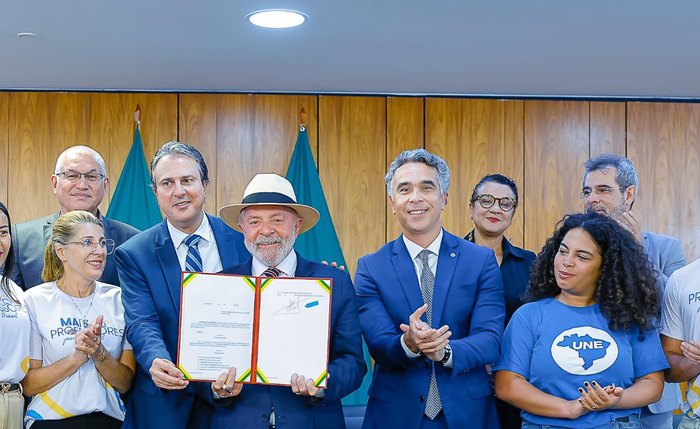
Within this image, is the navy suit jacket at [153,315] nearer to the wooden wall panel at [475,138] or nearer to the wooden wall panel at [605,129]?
the wooden wall panel at [475,138]

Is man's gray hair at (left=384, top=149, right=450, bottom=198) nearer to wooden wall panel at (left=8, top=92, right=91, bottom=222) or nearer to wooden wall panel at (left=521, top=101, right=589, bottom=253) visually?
wooden wall panel at (left=521, top=101, right=589, bottom=253)

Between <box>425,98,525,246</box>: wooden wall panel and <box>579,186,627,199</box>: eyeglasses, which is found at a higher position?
<box>425,98,525,246</box>: wooden wall panel

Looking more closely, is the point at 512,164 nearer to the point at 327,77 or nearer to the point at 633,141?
the point at 633,141

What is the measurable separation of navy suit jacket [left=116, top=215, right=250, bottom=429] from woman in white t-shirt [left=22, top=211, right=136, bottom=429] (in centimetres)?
12

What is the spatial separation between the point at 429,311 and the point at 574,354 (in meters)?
0.51

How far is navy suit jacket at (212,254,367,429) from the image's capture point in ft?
7.98

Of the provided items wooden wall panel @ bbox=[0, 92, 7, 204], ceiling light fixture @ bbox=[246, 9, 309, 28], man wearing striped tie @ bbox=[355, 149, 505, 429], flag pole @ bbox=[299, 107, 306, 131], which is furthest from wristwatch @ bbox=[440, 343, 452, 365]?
wooden wall panel @ bbox=[0, 92, 7, 204]

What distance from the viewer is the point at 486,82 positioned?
5.49 metres

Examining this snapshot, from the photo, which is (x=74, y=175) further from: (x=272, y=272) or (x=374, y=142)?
(x=374, y=142)

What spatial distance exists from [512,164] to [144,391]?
394cm

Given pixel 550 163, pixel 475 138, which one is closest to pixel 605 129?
pixel 550 163

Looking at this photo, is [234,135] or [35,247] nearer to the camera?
[35,247]

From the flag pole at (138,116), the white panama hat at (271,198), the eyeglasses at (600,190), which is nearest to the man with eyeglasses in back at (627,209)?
the eyeglasses at (600,190)

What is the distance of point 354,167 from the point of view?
5.94 metres
